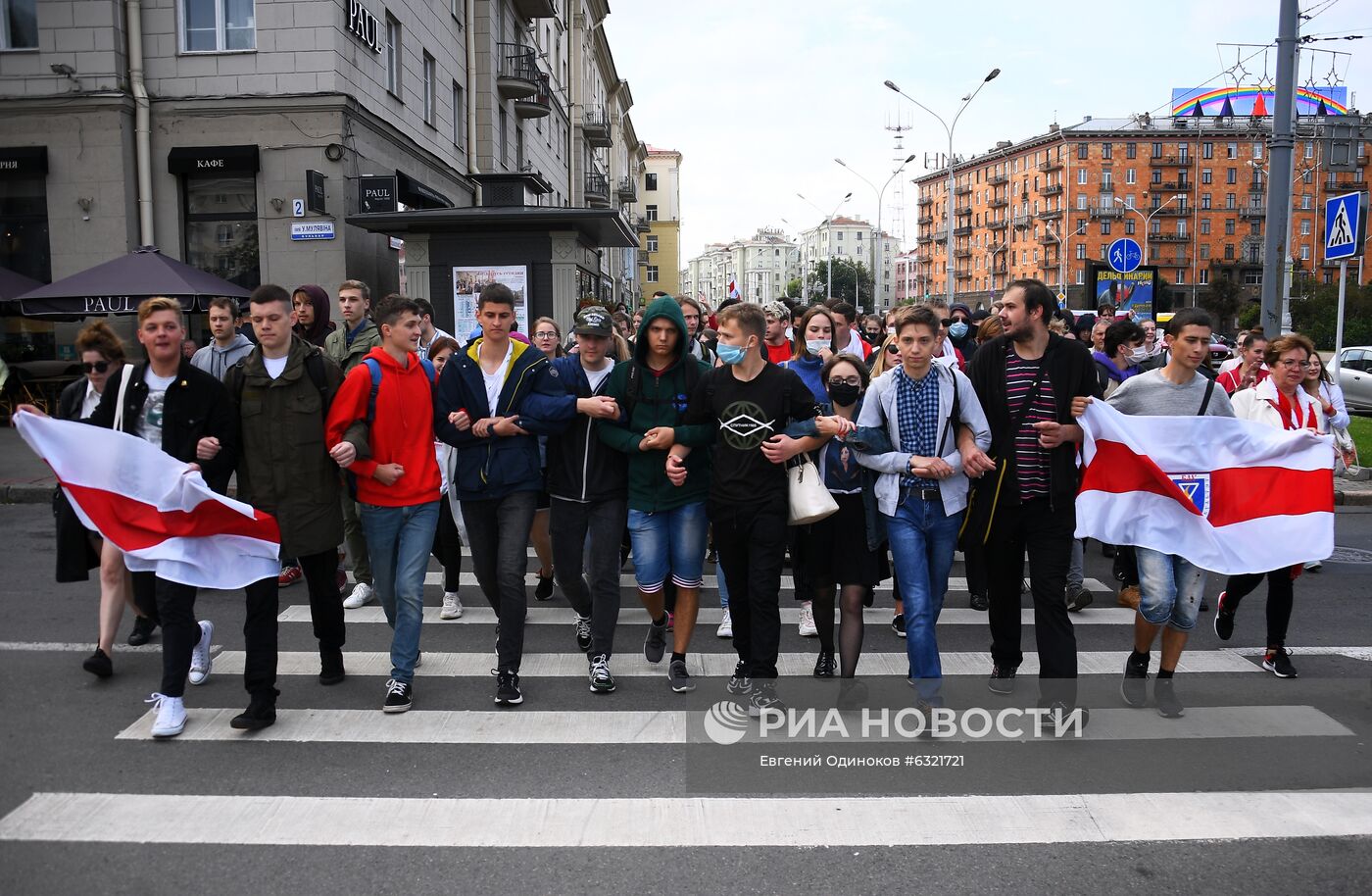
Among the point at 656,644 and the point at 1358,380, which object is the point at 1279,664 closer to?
the point at 656,644

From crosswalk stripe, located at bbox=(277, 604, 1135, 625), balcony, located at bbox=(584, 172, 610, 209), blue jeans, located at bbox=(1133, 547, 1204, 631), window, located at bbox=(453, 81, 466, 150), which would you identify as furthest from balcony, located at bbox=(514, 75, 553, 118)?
blue jeans, located at bbox=(1133, 547, 1204, 631)

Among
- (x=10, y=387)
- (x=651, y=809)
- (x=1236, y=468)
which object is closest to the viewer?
(x=651, y=809)

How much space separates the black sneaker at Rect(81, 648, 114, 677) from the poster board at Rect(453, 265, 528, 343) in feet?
32.1

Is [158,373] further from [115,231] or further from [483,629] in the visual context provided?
[115,231]

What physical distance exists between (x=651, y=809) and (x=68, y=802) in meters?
2.41

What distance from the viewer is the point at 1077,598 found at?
294 inches

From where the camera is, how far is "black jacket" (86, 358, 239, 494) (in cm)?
500

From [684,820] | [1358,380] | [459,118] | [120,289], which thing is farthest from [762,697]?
[459,118]

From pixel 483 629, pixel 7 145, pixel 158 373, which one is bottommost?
pixel 483 629

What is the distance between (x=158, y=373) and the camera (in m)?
5.11

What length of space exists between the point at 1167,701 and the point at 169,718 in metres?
4.98

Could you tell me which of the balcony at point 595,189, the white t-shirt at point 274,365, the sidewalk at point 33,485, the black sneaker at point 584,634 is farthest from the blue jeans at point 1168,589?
the balcony at point 595,189

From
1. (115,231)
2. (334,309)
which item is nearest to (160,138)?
(115,231)

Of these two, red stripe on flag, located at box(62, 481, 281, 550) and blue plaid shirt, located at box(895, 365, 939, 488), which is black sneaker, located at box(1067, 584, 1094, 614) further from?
red stripe on flag, located at box(62, 481, 281, 550)
